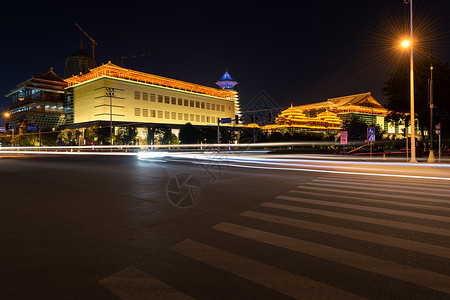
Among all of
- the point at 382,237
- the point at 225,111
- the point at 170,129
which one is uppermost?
the point at 225,111

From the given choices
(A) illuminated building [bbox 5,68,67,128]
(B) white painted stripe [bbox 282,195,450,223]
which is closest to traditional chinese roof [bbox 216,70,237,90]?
(A) illuminated building [bbox 5,68,67,128]

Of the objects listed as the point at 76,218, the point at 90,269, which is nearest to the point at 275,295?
the point at 90,269

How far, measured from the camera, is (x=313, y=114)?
125 m

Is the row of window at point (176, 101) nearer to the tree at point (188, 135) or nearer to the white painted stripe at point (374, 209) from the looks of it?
the tree at point (188, 135)

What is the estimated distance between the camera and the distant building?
185 meters

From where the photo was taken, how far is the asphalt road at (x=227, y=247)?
300 cm

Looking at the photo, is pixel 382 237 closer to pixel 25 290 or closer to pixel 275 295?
pixel 275 295

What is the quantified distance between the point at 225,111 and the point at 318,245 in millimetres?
100707

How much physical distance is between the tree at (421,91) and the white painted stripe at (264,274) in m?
42.1

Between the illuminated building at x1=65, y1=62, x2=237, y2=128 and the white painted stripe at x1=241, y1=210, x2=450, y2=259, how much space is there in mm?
63987

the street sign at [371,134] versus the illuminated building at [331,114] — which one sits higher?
the illuminated building at [331,114]

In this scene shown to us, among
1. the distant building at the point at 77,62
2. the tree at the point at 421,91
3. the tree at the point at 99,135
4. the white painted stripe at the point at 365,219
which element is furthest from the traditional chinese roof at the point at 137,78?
the distant building at the point at 77,62

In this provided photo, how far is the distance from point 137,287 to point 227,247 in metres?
1.44

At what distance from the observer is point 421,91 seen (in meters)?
38.0
